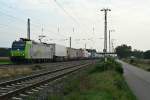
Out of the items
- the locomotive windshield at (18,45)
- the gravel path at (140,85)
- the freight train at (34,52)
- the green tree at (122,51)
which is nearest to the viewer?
the gravel path at (140,85)

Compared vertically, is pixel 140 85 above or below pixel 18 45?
below

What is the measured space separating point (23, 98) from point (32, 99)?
5.33 feet

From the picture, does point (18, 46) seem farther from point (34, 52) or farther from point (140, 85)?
point (140, 85)

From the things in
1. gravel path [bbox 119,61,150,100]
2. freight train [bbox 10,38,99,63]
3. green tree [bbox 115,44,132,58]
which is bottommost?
gravel path [bbox 119,61,150,100]

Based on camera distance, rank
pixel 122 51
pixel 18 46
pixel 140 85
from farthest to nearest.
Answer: pixel 122 51, pixel 18 46, pixel 140 85

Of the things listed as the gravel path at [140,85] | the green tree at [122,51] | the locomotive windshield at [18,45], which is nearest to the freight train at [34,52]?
the locomotive windshield at [18,45]

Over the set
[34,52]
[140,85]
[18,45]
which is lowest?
[140,85]

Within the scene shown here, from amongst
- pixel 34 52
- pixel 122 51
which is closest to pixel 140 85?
pixel 34 52

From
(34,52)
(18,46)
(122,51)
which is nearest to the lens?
(18,46)

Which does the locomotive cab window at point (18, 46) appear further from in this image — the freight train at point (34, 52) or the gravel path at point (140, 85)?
the gravel path at point (140, 85)

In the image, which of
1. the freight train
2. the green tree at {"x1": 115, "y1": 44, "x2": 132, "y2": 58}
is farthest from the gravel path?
the green tree at {"x1": 115, "y1": 44, "x2": 132, "y2": 58}

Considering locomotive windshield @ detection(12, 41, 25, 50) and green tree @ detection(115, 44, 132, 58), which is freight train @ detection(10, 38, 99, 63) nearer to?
locomotive windshield @ detection(12, 41, 25, 50)

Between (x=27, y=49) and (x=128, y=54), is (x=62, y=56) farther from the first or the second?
(x=128, y=54)

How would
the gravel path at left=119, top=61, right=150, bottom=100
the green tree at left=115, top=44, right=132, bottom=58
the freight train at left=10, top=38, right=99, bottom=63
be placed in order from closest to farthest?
the gravel path at left=119, top=61, right=150, bottom=100 < the freight train at left=10, top=38, right=99, bottom=63 < the green tree at left=115, top=44, right=132, bottom=58
